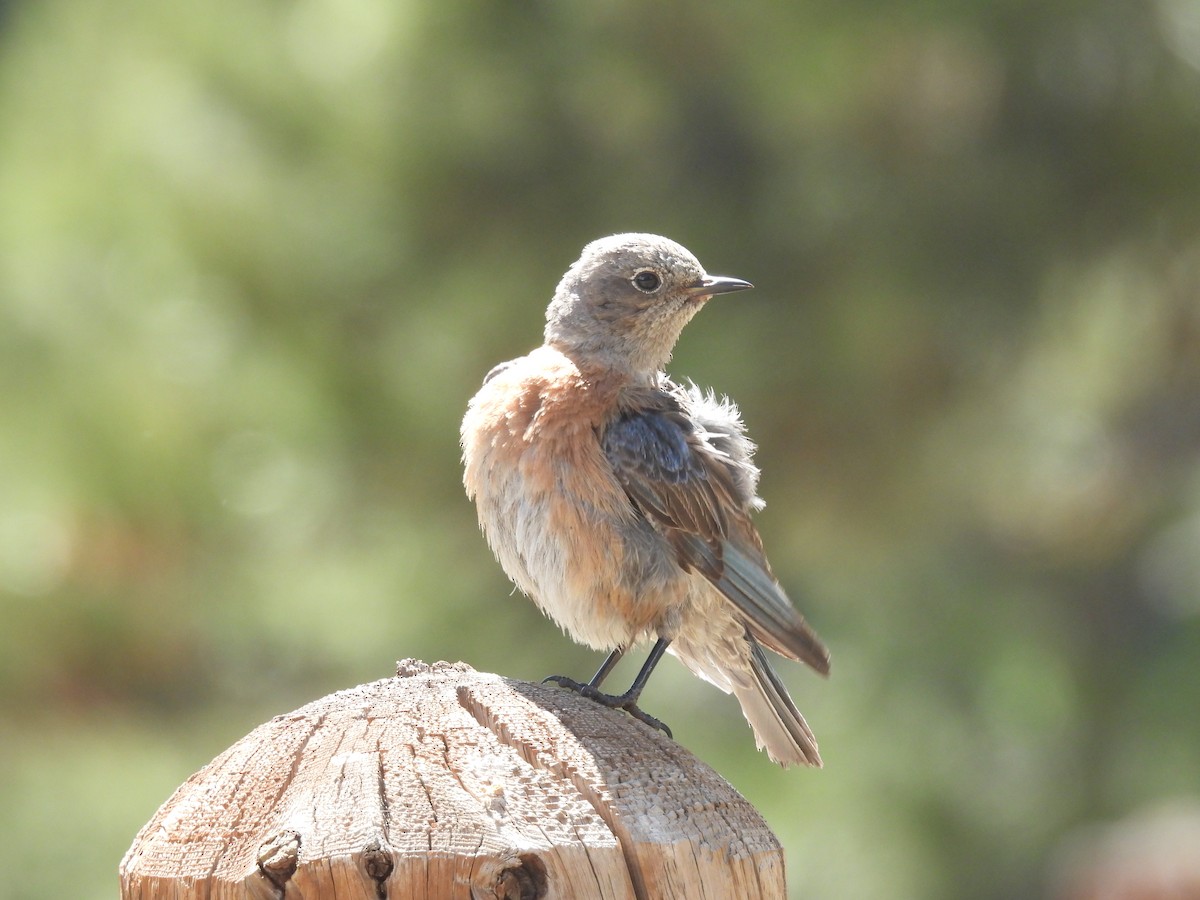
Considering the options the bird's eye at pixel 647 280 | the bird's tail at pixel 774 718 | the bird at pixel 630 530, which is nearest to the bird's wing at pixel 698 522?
the bird at pixel 630 530

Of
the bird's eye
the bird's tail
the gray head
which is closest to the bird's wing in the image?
the bird's tail

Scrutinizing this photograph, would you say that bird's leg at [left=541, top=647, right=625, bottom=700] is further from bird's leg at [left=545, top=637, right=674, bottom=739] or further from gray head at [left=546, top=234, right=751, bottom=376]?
gray head at [left=546, top=234, right=751, bottom=376]

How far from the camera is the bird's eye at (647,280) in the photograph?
5.21 m

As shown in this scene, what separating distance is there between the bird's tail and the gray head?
112 cm

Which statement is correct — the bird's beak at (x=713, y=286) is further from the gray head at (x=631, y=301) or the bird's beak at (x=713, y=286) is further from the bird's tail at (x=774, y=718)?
the bird's tail at (x=774, y=718)

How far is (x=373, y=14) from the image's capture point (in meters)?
8.63

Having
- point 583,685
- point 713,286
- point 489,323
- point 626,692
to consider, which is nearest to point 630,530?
point 626,692

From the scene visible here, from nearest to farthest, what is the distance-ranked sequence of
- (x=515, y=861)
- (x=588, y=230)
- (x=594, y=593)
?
(x=515, y=861) → (x=594, y=593) → (x=588, y=230)

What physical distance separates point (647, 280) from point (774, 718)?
1.59 meters

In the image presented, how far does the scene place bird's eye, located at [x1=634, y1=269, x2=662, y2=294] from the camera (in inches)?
205

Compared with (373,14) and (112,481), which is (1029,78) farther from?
(112,481)

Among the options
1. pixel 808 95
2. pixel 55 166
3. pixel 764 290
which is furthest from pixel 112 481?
pixel 808 95

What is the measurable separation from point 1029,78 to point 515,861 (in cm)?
782

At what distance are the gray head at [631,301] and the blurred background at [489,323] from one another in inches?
124
